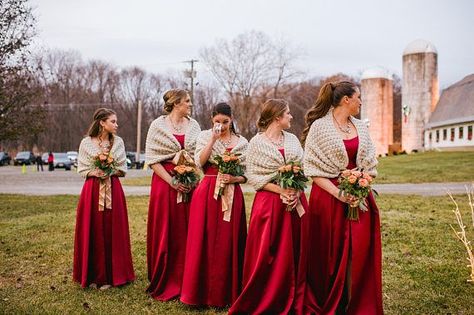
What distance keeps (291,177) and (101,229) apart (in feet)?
9.83

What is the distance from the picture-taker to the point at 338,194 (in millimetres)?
4820

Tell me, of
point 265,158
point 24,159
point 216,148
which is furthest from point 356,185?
point 24,159

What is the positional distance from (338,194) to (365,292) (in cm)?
103

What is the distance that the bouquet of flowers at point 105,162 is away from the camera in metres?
6.52

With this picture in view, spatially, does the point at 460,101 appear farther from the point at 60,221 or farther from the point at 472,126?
the point at 60,221

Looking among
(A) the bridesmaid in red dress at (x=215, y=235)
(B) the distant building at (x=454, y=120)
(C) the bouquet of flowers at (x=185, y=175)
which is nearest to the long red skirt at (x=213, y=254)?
(A) the bridesmaid in red dress at (x=215, y=235)

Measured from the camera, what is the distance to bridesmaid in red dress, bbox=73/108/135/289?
6.54 meters

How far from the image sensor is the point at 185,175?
6008mm

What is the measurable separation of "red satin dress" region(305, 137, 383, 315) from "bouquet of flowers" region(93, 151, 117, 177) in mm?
2893

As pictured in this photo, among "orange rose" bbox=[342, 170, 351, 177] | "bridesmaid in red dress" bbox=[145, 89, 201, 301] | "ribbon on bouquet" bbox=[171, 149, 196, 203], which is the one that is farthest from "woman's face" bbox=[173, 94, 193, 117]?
"orange rose" bbox=[342, 170, 351, 177]

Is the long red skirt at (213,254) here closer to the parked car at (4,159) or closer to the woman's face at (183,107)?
the woman's face at (183,107)

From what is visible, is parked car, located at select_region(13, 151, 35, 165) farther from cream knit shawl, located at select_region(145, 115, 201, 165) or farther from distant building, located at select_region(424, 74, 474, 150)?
cream knit shawl, located at select_region(145, 115, 201, 165)

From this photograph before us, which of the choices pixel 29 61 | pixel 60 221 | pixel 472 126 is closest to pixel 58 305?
pixel 60 221

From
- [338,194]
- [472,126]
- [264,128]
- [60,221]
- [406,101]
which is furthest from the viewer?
[406,101]
